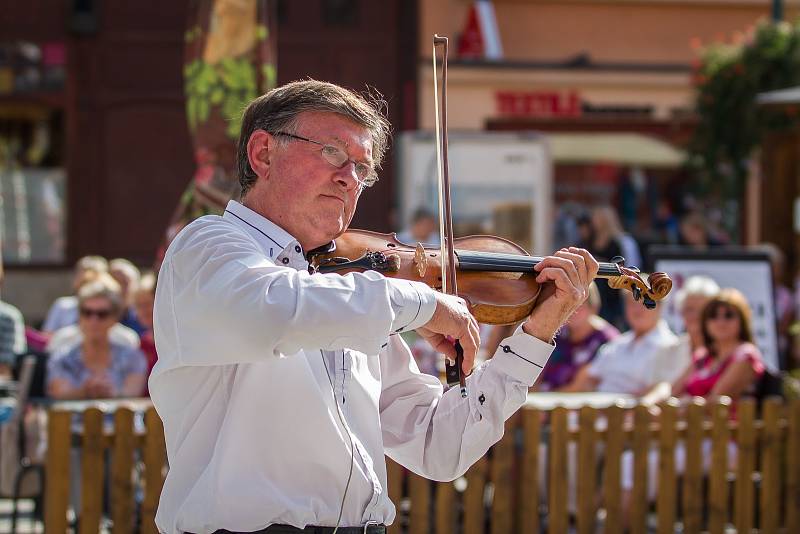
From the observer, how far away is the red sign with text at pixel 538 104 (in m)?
15.7

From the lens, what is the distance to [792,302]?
39.3 feet

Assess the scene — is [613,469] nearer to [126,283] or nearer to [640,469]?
[640,469]

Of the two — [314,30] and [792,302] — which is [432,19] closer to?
[314,30]

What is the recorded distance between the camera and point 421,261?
3.08 metres

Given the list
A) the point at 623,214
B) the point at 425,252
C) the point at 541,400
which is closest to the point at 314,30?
the point at 623,214

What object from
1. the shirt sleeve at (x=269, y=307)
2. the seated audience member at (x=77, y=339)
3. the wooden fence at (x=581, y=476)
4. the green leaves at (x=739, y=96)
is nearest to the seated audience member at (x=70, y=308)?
the seated audience member at (x=77, y=339)

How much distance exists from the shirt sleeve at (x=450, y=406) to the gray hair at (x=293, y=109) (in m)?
0.55

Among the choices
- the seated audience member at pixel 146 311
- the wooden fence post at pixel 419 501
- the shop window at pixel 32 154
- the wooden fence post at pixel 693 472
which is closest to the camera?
the wooden fence post at pixel 419 501

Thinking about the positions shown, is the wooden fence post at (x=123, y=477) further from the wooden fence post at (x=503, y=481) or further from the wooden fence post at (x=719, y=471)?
the wooden fence post at (x=719, y=471)

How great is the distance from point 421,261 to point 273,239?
45 cm

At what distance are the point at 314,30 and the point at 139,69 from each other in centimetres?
210

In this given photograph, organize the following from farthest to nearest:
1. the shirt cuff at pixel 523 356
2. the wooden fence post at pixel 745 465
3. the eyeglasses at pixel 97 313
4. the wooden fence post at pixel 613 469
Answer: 1. the eyeglasses at pixel 97 313
2. the wooden fence post at pixel 745 465
3. the wooden fence post at pixel 613 469
4. the shirt cuff at pixel 523 356

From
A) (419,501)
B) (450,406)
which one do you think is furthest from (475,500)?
(450,406)

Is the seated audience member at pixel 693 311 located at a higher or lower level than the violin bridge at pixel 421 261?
lower
